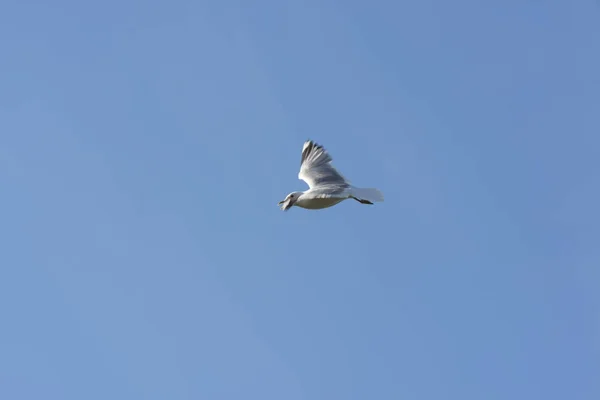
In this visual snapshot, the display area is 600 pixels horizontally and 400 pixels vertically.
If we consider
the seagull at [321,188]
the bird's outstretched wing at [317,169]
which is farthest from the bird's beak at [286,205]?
the bird's outstretched wing at [317,169]

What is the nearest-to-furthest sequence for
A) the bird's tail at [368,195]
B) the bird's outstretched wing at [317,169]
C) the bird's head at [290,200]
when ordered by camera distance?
the bird's tail at [368,195], the bird's head at [290,200], the bird's outstretched wing at [317,169]

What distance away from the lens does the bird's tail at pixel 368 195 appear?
18688mm

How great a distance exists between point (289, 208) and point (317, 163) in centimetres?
248

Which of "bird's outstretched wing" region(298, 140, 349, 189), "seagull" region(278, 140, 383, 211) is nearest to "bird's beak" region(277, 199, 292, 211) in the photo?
"seagull" region(278, 140, 383, 211)

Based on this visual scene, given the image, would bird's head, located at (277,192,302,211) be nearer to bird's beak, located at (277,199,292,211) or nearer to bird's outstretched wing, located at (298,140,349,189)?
bird's beak, located at (277,199,292,211)

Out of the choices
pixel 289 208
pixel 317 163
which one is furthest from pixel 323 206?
pixel 317 163

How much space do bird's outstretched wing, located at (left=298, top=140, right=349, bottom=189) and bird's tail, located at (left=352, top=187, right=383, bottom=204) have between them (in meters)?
0.89

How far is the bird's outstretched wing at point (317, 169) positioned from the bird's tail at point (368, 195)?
89cm

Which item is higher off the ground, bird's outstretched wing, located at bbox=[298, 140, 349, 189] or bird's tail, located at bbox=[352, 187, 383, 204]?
bird's outstretched wing, located at bbox=[298, 140, 349, 189]

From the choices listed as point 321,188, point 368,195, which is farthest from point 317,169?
point 368,195

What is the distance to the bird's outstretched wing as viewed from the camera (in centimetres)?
2058

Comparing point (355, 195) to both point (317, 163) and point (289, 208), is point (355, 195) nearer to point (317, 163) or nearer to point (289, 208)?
point (289, 208)

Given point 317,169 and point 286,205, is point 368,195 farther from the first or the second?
point 317,169

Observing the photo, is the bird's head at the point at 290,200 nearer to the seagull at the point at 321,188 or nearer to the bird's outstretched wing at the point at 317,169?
the seagull at the point at 321,188
